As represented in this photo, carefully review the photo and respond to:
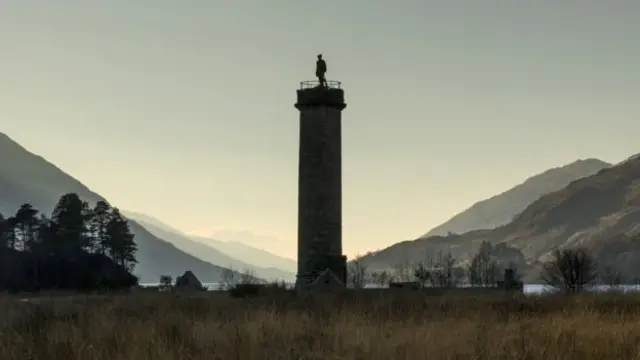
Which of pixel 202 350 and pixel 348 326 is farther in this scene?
pixel 348 326

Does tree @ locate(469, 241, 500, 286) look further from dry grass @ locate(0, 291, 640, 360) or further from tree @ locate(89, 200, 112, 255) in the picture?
dry grass @ locate(0, 291, 640, 360)

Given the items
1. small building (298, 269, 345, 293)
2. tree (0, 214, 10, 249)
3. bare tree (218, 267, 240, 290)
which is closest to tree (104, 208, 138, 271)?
tree (0, 214, 10, 249)

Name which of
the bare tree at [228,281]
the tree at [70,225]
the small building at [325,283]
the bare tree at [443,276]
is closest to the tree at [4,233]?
the tree at [70,225]

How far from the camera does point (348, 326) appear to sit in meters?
14.1

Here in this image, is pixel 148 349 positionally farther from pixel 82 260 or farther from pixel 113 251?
pixel 113 251

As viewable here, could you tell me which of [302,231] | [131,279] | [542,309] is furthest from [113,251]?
[542,309]

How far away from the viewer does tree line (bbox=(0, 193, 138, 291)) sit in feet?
204

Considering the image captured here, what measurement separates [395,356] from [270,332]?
130 inches

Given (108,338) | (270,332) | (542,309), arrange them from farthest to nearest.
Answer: (542,309)
(270,332)
(108,338)

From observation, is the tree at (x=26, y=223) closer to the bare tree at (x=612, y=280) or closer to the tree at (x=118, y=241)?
the tree at (x=118, y=241)

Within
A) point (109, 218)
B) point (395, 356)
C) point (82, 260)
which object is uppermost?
point (109, 218)

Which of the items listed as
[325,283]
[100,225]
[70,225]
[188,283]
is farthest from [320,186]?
[100,225]

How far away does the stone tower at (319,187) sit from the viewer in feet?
142

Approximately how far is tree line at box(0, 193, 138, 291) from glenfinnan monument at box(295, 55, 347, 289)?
17290mm
